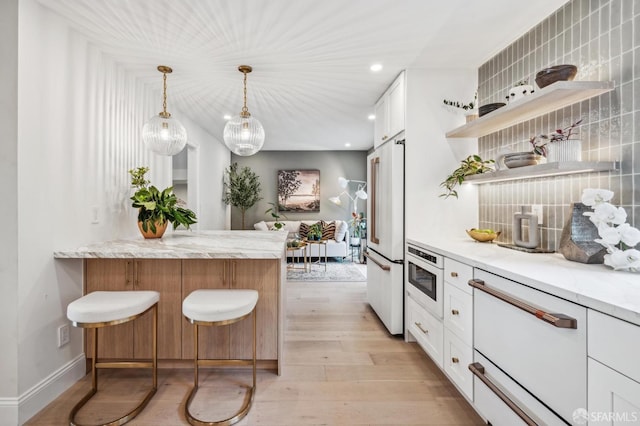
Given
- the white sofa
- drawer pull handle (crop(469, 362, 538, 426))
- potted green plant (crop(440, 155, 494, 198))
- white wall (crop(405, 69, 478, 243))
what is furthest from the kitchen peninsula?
the white sofa

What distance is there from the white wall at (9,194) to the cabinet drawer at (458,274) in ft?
8.11

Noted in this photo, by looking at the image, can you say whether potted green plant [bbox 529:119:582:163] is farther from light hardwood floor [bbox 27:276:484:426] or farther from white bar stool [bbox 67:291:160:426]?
white bar stool [bbox 67:291:160:426]

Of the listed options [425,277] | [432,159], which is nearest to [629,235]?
[425,277]

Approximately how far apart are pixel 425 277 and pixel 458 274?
0.49 m

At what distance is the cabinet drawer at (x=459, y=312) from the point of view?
163 cm

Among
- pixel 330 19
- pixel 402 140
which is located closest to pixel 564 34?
pixel 402 140

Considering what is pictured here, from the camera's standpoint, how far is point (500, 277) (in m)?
1.39

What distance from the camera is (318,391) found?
6.40ft

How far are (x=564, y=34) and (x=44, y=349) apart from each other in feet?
12.1

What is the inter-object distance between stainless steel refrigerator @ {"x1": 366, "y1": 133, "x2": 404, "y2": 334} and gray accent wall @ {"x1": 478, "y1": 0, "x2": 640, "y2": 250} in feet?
2.60

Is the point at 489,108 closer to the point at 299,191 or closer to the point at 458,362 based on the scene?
the point at 458,362

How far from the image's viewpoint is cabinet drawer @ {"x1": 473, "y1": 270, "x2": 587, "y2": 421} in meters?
1.00

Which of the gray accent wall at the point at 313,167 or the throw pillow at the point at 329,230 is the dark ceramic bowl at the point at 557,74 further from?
the gray accent wall at the point at 313,167

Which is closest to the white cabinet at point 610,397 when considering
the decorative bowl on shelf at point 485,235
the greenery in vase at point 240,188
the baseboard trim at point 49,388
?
the decorative bowl on shelf at point 485,235
